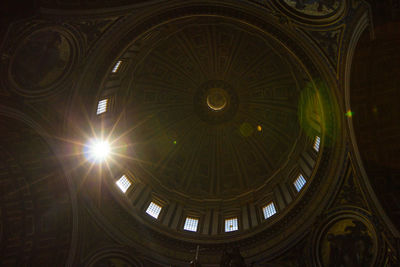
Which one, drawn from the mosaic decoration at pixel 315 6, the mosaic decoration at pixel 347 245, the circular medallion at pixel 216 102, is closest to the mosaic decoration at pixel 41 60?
the mosaic decoration at pixel 315 6

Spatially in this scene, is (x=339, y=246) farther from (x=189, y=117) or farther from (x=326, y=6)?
(x=189, y=117)

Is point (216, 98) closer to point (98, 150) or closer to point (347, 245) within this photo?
point (98, 150)

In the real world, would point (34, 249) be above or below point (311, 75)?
below

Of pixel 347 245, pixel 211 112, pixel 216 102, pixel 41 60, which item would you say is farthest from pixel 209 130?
pixel 41 60

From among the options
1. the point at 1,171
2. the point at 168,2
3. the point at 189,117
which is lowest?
the point at 1,171

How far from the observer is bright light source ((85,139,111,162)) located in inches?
645

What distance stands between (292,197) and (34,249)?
542 inches

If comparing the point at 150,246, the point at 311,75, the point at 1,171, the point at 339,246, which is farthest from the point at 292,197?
the point at 1,171

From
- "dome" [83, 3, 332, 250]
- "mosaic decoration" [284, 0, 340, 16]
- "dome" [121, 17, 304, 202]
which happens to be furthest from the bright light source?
"mosaic decoration" [284, 0, 340, 16]

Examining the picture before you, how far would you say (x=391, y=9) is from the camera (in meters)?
8.92

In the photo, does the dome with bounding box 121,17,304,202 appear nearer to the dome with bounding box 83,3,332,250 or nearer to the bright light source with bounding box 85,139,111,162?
the dome with bounding box 83,3,332,250

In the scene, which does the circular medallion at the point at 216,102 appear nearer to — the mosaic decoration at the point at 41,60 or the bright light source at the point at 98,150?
the bright light source at the point at 98,150

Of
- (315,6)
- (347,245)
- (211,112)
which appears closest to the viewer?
(315,6)

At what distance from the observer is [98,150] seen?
17.6 m
